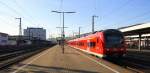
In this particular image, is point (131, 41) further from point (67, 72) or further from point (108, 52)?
point (67, 72)

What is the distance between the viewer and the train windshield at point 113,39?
25500 mm

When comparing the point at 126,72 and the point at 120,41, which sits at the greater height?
the point at 120,41

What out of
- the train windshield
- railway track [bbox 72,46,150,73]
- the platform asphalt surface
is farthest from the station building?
the platform asphalt surface

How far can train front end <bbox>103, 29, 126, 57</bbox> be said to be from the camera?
25.3 m

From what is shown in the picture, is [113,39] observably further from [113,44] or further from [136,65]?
[136,65]

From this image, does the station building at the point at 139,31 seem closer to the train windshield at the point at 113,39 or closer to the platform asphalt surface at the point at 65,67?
the train windshield at the point at 113,39

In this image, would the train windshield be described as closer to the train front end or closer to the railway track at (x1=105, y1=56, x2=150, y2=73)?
the train front end

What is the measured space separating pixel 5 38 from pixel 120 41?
83706 millimetres

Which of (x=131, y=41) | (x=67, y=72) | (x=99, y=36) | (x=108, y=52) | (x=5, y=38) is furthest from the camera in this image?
(x=131, y=41)

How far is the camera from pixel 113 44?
25.5 metres

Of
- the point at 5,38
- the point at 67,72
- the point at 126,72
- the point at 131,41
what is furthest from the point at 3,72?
the point at 131,41

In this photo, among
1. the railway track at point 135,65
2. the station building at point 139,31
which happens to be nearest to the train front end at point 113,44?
the railway track at point 135,65

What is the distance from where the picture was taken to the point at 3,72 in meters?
16.4

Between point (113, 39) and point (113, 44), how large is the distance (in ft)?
1.67
